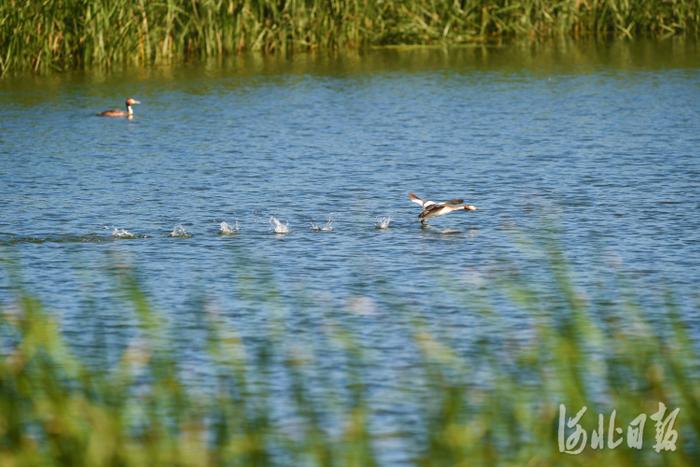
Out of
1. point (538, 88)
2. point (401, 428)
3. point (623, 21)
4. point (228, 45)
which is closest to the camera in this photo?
point (401, 428)

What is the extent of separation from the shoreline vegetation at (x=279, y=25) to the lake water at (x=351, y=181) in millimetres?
456

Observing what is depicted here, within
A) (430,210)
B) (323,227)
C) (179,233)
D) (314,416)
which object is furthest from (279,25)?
(314,416)

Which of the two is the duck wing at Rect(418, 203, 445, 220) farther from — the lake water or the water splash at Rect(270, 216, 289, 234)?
the water splash at Rect(270, 216, 289, 234)

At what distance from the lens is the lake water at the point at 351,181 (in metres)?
11.0

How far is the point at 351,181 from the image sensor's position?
17.0 meters

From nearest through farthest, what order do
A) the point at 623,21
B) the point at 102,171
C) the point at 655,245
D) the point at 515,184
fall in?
the point at 655,245, the point at 515,184, the point at 102,171, the point at 623,21

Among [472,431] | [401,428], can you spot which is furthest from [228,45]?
[472,431]

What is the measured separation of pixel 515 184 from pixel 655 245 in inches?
157

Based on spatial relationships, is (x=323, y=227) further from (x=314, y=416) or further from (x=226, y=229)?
(x=314, y=416)

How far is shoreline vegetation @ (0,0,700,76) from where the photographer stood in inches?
948

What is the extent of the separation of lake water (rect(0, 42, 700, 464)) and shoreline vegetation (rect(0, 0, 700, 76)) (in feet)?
1.50

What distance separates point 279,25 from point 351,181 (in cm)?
1164

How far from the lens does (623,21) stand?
101 feet

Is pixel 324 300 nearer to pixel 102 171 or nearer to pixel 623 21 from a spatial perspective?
pixel 102 171
